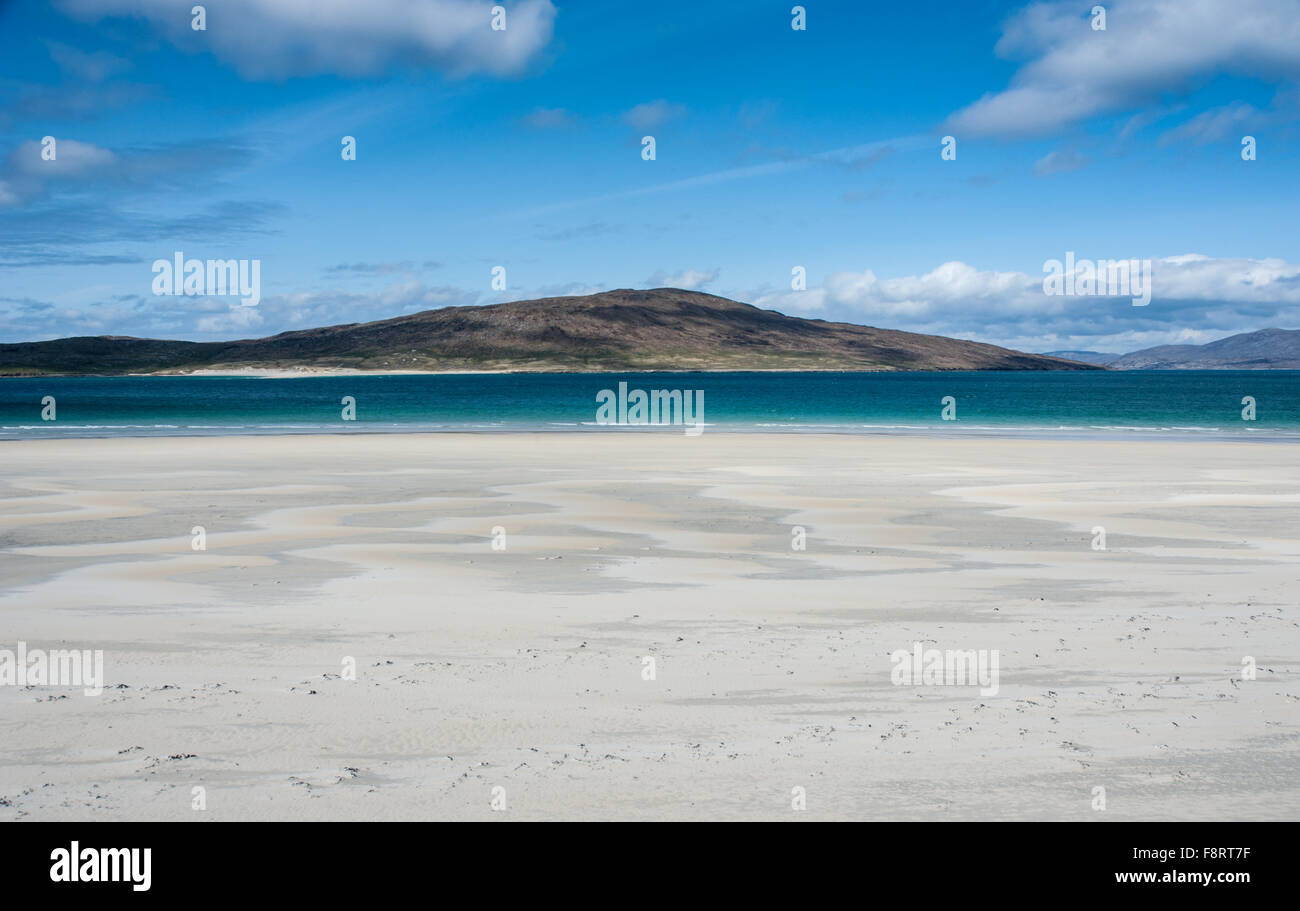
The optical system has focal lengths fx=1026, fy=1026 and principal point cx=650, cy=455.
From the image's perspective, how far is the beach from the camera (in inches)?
225

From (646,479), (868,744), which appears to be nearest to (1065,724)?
(868,744)

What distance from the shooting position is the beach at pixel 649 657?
5727 millimetres

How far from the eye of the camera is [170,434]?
46750mm

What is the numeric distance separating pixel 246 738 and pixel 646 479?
18083mm

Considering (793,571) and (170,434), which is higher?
(170,434)

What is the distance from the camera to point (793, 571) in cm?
1280

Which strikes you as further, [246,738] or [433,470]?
[433,470]

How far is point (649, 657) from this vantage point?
335 inches

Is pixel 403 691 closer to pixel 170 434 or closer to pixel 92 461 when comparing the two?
pixel 92 461
